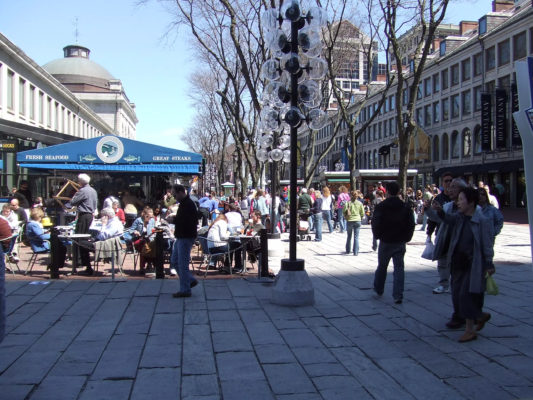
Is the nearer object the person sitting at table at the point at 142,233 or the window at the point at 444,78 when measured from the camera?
the person sitting at table at the point at 142,233

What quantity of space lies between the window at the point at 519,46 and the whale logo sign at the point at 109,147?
33702 millimetres

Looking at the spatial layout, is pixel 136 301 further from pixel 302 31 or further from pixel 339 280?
pixel 302 31

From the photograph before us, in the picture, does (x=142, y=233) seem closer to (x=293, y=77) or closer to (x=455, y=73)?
(x=293, y=77)

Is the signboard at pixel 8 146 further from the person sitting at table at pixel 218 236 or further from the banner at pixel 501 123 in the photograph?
the banner at pixel 501 123

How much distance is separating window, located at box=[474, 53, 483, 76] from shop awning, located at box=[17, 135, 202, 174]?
121 feet

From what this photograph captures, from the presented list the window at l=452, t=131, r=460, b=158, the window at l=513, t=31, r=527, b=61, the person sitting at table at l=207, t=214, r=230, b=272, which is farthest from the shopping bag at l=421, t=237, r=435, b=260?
the window at l=452, t=131, r=460, b=158

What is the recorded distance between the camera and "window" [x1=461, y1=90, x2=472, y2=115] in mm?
46094

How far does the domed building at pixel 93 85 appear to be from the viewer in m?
85.5

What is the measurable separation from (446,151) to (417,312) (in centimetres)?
4760

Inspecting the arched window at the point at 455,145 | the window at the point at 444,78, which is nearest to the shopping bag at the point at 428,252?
the arched window at the point at 455,145

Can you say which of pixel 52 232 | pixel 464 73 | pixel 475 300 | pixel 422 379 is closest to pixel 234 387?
pixel 422 379

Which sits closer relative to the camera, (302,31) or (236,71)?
(302,31)

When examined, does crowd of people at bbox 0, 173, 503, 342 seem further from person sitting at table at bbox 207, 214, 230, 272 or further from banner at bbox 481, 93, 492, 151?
banner at bbox 481, 93, 492, 151

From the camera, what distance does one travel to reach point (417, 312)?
268 inches
